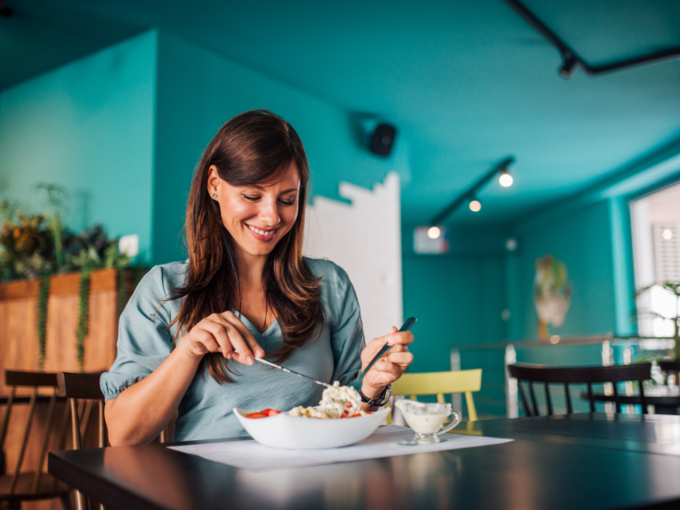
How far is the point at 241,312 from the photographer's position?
4.37 feet

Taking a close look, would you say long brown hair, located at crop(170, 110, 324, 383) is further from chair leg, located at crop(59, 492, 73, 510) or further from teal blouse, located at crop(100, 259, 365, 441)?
chair leg, located at crop(59, 492, 73, 510)

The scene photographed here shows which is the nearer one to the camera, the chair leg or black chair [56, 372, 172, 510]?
black chair [56, 372, 172, 510]

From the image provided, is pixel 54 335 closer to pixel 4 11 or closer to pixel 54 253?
pixel 54 253

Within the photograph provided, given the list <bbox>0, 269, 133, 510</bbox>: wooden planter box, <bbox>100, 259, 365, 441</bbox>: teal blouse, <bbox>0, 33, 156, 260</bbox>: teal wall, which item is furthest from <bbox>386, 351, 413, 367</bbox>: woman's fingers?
<bbox>0, 33, 156, 260</bbox>: teal wall

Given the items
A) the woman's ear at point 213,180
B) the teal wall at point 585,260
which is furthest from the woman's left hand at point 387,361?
the teal wall at point 585,260

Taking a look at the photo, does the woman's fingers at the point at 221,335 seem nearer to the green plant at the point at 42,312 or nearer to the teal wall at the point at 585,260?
the green plant at the point at 42,312

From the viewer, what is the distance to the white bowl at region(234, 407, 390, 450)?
85cm

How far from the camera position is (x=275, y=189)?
4.22ft

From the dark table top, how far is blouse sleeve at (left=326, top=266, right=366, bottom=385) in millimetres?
540

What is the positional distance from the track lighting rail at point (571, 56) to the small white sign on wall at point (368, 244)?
169cm

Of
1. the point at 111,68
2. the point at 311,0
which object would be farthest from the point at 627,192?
the point at 111,68

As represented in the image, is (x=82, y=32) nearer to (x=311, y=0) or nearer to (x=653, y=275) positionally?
(x=311, y=0)

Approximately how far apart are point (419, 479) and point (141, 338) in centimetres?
74

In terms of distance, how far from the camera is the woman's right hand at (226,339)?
3.10 feet
